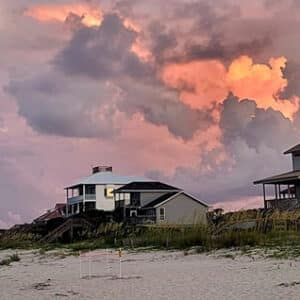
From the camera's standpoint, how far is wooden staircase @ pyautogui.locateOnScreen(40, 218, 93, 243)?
44.5 m

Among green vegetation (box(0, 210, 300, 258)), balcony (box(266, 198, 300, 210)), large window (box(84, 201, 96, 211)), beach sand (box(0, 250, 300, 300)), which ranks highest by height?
large window (box(84, 201, 96, 211))

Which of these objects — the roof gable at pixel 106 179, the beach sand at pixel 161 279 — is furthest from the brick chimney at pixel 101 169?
the beach sand at pixel 161 279

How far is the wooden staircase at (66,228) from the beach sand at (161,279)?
17137mm

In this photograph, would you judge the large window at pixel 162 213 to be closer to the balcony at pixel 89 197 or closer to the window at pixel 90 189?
the balcony at pixel 89 197

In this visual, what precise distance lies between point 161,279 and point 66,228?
26995 mm

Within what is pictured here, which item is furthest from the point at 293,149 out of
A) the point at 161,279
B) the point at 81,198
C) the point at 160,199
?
the point at 81,198

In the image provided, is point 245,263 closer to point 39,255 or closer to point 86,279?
point 86,279

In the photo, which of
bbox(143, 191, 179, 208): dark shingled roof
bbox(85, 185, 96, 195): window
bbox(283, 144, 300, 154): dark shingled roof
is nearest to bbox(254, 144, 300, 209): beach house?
bbox(283, 144, 300, 154): dark shingled roof

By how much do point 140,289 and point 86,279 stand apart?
3751mm

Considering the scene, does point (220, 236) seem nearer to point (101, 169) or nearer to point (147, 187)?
point (147, 187)

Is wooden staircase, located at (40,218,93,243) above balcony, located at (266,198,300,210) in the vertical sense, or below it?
below

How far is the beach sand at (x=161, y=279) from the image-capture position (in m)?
15.5

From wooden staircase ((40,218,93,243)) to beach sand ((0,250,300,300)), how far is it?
1714 centimetres

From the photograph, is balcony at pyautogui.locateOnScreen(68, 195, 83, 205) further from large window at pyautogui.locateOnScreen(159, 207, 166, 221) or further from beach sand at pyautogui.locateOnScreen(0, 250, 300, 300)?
beach sand at pyautogui.locateOnScreen(0, 250, 300, 300)
